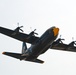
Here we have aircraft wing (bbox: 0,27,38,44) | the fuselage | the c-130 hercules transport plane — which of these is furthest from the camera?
aircraft wing (bbox: 0,27,38,44)

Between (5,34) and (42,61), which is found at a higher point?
(5,34)

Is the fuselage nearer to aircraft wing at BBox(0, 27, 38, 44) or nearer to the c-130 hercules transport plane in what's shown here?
the c-130 hercules transport plane

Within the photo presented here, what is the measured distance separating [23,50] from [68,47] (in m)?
8.67

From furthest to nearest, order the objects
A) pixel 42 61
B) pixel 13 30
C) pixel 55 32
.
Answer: pixel 42 61
pixel 13 30
pixel 55 32

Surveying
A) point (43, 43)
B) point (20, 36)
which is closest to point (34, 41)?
point (20, 36)

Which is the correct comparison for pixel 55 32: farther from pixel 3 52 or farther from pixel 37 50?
pixel 3 52

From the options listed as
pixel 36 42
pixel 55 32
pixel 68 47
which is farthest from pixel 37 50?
pixel 68 47

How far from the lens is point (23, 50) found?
192 ft

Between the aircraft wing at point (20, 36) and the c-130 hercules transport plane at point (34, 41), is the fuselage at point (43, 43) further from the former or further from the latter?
the aircraft wing at point (20, 36)

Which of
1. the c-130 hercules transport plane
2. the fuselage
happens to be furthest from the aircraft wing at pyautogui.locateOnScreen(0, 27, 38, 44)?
the fuselage

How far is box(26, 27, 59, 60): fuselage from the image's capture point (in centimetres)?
4972

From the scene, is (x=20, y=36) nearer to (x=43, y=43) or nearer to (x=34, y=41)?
(x=34, y=41)

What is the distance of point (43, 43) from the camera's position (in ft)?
165

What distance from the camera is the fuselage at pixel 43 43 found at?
49.7 meters
